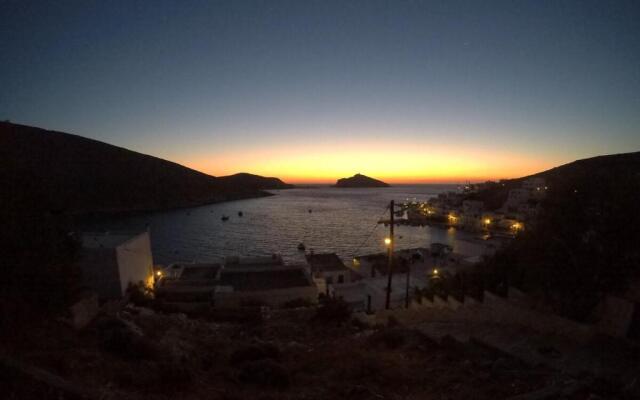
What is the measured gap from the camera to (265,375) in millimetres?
7316

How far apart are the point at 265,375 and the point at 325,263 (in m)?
27.3

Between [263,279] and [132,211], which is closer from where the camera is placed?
[263,279]

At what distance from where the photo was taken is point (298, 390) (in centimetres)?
683

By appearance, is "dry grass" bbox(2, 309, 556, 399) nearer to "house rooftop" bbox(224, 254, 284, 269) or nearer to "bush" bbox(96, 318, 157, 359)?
"bush" bbox(96, 318, 157, 359)

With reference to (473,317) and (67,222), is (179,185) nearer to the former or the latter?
(67,222)

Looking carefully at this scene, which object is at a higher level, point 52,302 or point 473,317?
point 52,302

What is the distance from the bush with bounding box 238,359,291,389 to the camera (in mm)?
7164

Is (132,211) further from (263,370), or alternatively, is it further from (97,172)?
(263,370)

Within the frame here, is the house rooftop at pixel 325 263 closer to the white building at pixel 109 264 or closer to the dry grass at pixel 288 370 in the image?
the white building at pixel 109 264

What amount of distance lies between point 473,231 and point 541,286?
67.6 metres

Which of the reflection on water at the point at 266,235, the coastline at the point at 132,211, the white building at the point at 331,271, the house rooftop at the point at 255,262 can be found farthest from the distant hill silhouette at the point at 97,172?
the white building at the point at 331,271

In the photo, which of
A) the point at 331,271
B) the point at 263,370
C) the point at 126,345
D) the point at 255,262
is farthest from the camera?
the point at 255,262

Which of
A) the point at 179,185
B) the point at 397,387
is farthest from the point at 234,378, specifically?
the point at 179,185

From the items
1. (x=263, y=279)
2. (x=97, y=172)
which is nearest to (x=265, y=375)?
(x=263, y=279)
